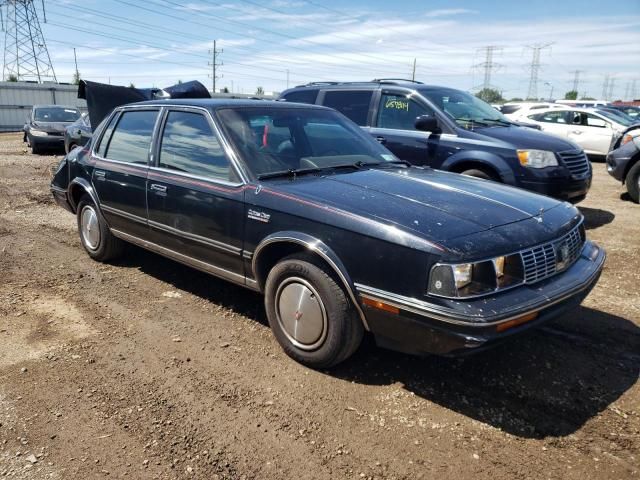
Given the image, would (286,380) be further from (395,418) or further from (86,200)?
(86,200)

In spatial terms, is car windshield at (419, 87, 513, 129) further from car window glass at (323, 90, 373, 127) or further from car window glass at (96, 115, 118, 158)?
car window glass at (96, 115, 118, 158)

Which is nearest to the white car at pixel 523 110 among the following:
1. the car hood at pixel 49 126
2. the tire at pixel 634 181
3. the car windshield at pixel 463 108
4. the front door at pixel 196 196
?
the tire at pixel 634 181

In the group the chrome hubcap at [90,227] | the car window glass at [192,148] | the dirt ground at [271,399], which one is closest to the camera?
the dirt ground at [271,399]

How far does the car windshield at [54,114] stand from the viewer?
54.8ft

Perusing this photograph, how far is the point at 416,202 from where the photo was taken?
10.2 ft

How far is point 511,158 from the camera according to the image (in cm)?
628

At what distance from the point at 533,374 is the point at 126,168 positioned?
3.69 meters

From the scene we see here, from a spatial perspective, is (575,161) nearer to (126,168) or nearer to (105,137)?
(126,168)

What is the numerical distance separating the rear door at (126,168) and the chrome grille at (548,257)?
3071 mm

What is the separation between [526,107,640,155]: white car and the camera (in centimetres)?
1453

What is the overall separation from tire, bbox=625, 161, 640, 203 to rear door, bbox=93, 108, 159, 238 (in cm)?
784

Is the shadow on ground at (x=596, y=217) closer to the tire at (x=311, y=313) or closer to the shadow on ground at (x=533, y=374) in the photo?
the shadow on ground at (x=533, y=374)

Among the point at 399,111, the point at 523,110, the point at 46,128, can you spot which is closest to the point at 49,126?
the point at 46,128

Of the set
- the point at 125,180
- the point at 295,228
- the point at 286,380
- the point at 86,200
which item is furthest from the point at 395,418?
the point at 86,200
